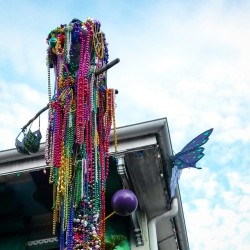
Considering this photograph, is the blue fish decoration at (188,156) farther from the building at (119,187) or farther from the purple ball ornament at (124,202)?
the purple ball ornament at (124,202)

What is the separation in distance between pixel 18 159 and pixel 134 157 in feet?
5.68

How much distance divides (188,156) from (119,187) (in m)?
1.14

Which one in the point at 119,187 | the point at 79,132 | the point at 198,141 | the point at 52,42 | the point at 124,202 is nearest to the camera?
the point at 79,132

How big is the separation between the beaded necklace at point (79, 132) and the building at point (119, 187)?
2.29 feet

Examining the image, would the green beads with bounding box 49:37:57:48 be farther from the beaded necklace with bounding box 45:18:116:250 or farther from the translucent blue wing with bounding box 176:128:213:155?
the translucent blue wing with bounding box 176:128:213:155

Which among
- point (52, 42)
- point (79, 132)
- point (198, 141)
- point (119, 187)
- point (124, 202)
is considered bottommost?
point (124, 202)

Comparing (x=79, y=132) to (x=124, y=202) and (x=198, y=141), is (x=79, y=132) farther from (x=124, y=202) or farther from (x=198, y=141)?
(x=198, y=141)

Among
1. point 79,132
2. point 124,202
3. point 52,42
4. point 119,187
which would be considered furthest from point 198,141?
point 52,42

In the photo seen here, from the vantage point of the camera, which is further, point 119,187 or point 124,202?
point 119,187

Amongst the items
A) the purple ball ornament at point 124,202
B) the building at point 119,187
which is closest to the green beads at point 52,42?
the building at point 119,187

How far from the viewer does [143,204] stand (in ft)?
25.5

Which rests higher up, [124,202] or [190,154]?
[190,154]

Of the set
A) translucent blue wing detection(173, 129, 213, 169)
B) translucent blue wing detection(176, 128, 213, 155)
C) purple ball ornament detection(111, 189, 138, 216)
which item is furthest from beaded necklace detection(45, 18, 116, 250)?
translucent blue wing detection(176, 128, 213, 155)

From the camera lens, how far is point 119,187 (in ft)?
23.9
